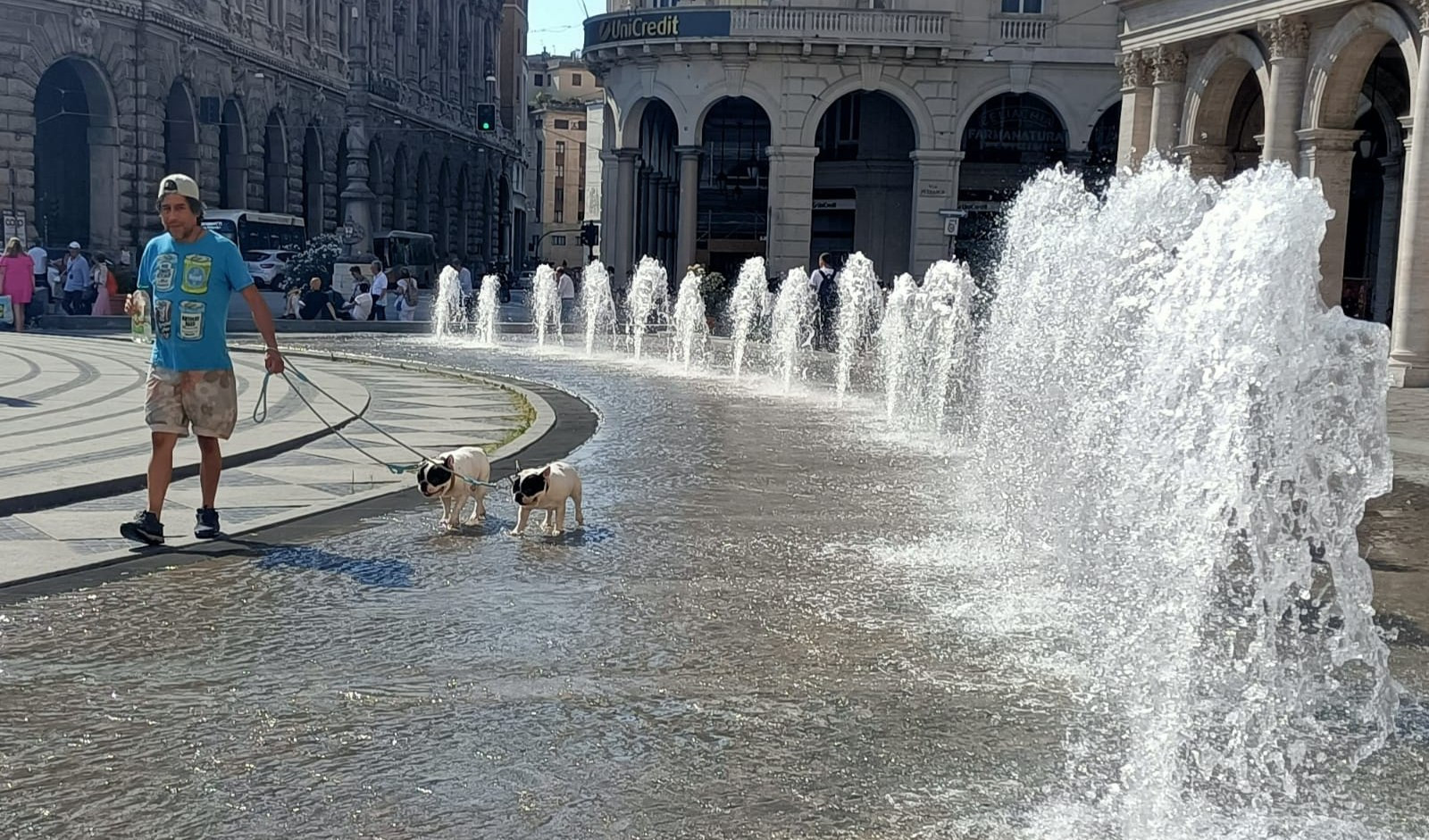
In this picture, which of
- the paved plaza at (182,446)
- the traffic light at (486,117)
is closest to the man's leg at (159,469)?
the paved plaza at (182,446)

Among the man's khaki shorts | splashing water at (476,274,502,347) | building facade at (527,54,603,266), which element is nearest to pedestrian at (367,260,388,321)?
splashing water at (476,274,502,347)

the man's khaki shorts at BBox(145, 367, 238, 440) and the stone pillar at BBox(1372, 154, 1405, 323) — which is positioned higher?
the stone pillar at BBox(1372, 154, 1405, 323)

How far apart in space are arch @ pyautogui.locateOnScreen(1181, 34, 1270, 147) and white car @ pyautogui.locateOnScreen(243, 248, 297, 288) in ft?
81.6

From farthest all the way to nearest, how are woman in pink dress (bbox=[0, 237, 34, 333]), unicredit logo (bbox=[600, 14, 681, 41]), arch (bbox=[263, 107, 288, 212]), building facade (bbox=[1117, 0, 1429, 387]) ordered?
arch (bbox=[263, 107, 288, 212])
unicredit logo (bbox=[600, 14, 681, 41])
woman in pink dress (bbox=[0, 237, 34, 333])
building facade (bbox=[1117, 0, 1429, 387])

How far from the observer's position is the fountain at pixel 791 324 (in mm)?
20266

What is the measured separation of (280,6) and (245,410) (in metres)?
36.6

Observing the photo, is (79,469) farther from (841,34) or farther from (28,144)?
(841,34)

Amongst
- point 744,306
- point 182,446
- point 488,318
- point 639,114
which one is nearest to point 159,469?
point 182,446

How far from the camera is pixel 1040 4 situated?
3972 centimetres

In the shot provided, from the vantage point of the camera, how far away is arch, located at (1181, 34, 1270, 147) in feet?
84.5

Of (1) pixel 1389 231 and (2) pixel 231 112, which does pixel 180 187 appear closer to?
(1) pixel 1389 231

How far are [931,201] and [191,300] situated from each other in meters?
34.1

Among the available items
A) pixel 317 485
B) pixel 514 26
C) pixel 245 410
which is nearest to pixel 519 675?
pixel 317 485

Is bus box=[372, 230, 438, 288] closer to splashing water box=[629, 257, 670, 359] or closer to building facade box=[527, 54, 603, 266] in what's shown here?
splashing water box=[629, 257, 670, 359]
